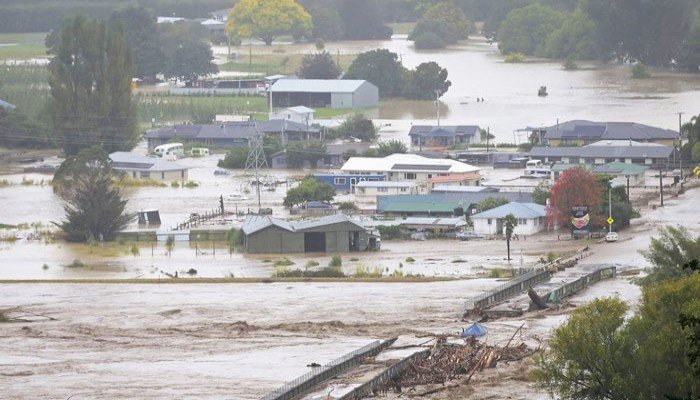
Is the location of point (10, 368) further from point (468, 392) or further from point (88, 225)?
point (88, 225)

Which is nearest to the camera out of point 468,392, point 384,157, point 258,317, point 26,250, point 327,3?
point 468,392

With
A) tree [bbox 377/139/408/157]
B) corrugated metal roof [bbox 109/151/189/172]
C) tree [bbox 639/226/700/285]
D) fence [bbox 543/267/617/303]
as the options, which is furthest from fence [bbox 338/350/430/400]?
tree [bbox 377/139/408/157]

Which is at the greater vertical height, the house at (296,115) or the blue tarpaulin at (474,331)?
the house at (296,115)

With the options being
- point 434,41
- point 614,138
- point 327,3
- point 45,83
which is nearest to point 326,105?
point 45,83

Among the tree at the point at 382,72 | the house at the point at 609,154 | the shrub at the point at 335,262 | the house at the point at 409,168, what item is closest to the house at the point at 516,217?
the shrub at the point at 335,262

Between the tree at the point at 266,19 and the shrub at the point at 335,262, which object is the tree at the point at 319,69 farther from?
the shrub at the point at 335,262

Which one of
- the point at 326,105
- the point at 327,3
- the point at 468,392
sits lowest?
the point at 468,392
